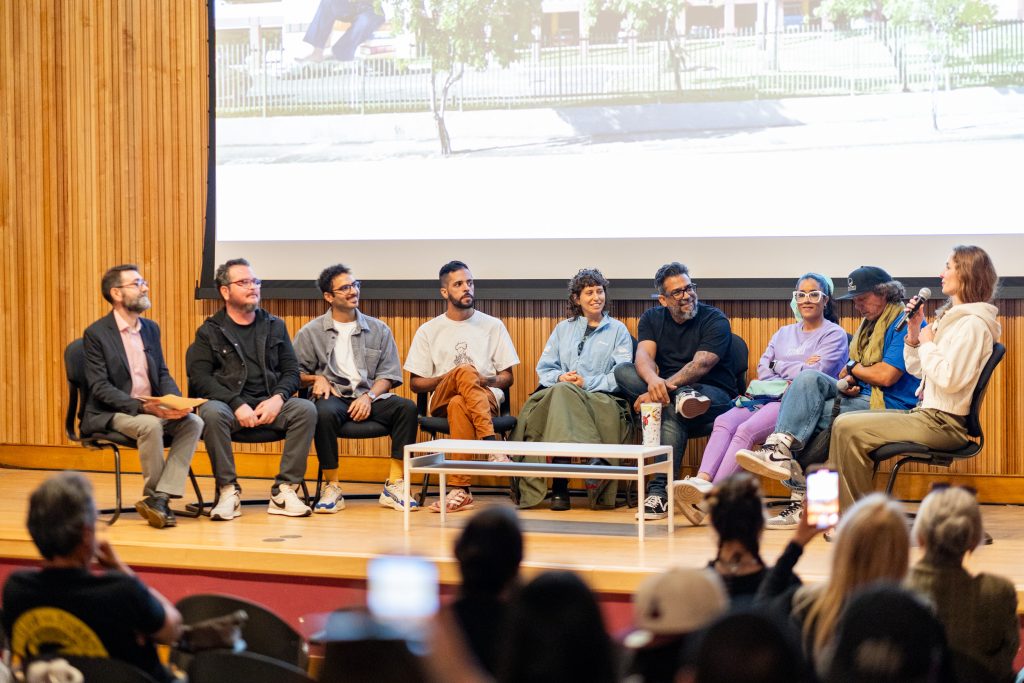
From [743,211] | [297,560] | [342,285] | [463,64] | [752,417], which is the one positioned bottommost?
[297,560]

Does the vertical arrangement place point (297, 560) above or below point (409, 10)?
below

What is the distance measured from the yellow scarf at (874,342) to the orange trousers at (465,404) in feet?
5.45

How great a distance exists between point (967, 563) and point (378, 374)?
2.85m

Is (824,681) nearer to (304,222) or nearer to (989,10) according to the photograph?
(989,10)

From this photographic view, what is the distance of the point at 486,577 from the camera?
218 cm

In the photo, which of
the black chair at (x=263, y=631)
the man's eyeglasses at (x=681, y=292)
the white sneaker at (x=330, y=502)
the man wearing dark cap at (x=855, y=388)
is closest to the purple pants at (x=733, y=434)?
the man wearing dark cap at (x=855, y=388)

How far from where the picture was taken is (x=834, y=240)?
19.1 ft

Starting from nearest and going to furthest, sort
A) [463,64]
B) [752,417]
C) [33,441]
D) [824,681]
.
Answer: [824,681]
[752,417]
[463,64]
[33,441]

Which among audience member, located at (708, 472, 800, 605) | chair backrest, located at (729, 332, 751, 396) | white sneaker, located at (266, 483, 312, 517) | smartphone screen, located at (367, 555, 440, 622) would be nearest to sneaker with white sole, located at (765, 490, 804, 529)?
chair backrest, located at (729, 332, 751, 396)

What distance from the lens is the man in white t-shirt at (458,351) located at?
5.64m

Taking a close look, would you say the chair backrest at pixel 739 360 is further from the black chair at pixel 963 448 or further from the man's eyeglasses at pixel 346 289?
the man's eyeglasses at pixel 346 289

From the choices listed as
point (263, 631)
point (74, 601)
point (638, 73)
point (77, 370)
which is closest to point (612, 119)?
point (638, 73)

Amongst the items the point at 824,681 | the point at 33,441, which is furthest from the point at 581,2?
the point at 824,681

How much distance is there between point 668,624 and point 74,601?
1.29m
